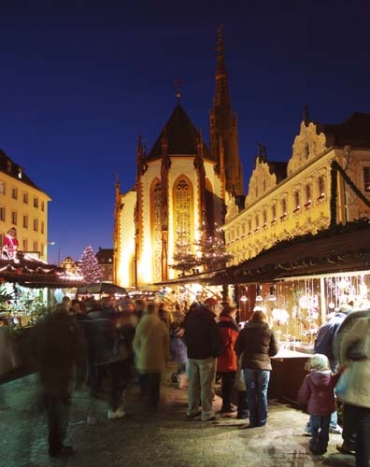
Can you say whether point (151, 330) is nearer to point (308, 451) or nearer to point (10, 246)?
point (308, 451)

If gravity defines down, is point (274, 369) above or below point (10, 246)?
below

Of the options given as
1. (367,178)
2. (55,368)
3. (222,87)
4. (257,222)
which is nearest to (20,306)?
(367,178)

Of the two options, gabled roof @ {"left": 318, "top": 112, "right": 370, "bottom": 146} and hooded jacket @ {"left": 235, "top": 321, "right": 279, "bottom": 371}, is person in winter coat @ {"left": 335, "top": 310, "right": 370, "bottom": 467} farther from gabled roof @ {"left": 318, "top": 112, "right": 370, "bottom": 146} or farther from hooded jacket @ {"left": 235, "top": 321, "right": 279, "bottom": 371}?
gabled roof @ {"left": 318, "top": 112, "right": 370, "bottom": 146}

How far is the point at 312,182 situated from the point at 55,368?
893 inches

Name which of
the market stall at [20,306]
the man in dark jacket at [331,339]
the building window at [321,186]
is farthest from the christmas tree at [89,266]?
the man in dark jacket at [331,339]

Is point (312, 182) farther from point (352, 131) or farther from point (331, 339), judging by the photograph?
point (331, 339)

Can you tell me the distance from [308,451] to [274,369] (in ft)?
10.8

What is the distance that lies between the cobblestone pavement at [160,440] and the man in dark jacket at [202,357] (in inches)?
11.4

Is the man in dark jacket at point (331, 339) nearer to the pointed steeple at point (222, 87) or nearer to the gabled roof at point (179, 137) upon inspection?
the gabled roof at point (179, 137)

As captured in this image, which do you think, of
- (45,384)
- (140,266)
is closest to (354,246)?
(45,384)

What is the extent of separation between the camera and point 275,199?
33.5 m

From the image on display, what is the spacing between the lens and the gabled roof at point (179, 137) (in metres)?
56.0

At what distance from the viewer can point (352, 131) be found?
26.3 metres

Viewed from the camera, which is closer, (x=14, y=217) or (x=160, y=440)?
(x=160, y=440)
